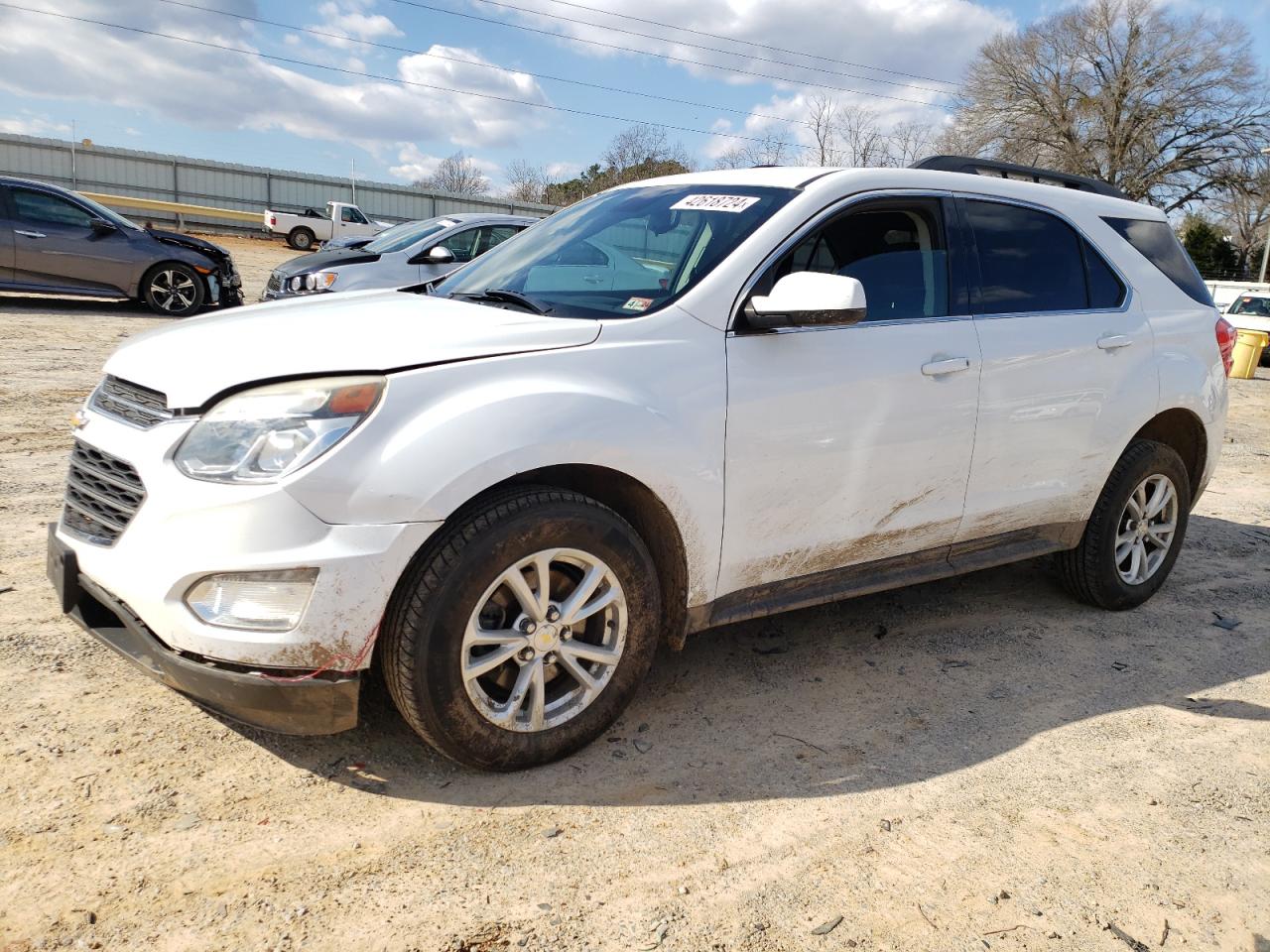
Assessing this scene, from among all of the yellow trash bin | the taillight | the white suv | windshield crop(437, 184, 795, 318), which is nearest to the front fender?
the white suv

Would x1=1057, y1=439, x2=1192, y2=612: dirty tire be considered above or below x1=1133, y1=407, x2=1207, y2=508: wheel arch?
below

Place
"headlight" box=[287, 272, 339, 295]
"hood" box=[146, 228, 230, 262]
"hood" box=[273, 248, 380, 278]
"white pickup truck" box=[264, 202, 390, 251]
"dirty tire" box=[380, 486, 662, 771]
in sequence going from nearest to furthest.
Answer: "dirty tire" box=[380, 486, 662, 771]
"headlight" box=[287, 272, 339, 295]
"hood" box=[273, 248, 380, 278]
"hood" box=[146, 228, 230, 262]
"white pickup truck" box=[264, 202, 390, 251]

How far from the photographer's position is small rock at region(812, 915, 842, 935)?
2381 millimetres

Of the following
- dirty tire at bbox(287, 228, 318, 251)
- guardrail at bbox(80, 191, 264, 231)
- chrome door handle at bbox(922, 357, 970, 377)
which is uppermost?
guardrail at bbox(80, 191, 264, 231)

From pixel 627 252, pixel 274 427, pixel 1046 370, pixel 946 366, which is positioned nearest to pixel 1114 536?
pixel 1046 370

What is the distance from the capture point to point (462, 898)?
242 centimetres

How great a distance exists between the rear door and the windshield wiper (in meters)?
1.70

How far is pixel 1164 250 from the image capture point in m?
4.69

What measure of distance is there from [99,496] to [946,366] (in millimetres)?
2787

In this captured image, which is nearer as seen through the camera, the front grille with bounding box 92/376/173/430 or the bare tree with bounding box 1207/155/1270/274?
the front grille with bounding box 92/376/173/430

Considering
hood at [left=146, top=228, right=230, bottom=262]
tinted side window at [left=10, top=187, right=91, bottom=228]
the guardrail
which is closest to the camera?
tinted side window at [left=10, top=187, right=91, bottom=228]

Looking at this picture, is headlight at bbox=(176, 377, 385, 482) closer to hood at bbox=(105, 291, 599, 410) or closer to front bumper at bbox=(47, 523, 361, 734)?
hood at bbox=(105, 291, 599, 410)

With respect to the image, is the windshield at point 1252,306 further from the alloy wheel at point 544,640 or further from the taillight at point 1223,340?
the alloy wheel at point 544,640

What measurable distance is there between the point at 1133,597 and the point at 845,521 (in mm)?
2062
